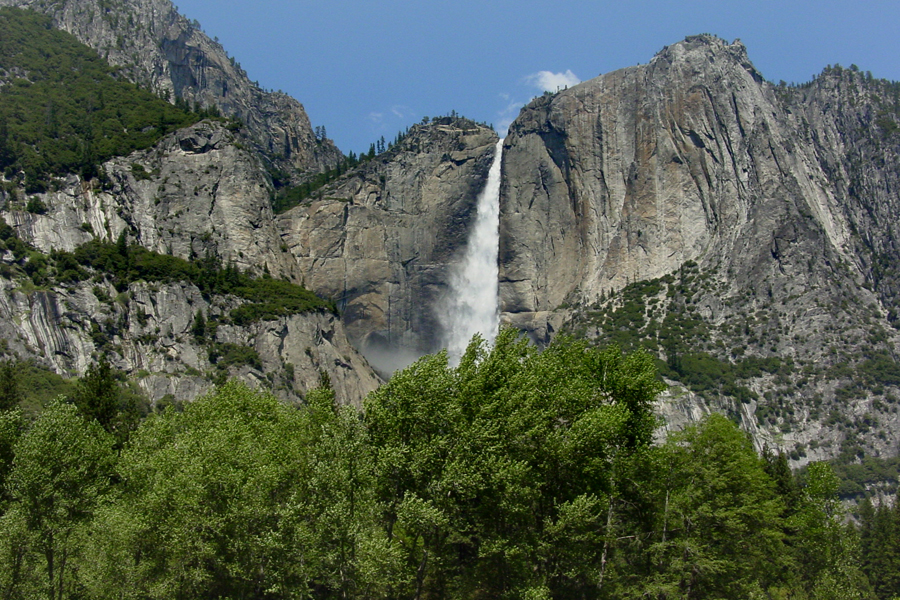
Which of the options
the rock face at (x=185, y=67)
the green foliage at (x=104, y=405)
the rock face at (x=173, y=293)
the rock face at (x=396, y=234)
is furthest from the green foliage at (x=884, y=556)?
the rock face at (x=185, y=67)

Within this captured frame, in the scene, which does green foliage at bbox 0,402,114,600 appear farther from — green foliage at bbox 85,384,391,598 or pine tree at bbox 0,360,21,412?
pine tree at bbox 0,360,21,412

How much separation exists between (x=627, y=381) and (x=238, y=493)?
18367 mm

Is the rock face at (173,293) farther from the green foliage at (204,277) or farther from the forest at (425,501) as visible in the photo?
the forest at (425,501)

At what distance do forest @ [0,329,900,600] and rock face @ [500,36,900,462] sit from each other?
75257 mm

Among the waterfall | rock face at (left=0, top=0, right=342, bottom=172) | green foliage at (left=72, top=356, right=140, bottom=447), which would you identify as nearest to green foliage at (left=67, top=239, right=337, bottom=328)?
the waterfall

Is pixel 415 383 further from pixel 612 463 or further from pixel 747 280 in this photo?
pixel 747 280

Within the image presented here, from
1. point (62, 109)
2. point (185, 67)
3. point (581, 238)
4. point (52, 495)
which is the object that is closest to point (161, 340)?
point (62, 109)

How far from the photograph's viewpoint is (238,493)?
30.6 meters

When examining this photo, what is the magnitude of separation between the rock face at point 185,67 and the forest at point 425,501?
450 ft

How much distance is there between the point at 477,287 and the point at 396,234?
18943 mm

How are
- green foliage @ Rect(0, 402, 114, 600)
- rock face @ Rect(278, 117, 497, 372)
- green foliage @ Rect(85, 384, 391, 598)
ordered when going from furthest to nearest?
rock face @ Rect(278, 117, 497, 372)
green foliage @ Rect(0, 402, 114, 600)
green foliage @ Rect(85, 384, 391, 598)

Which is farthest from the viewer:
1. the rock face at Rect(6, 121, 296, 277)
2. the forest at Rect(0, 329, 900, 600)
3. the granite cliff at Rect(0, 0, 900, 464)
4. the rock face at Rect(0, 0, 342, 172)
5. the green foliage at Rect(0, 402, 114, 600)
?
the rock face at Rect(0, 0, 342, 172)

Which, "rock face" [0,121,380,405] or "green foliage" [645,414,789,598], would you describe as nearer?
"green foliage" [645,414,789,598]

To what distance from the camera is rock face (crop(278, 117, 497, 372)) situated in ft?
438
